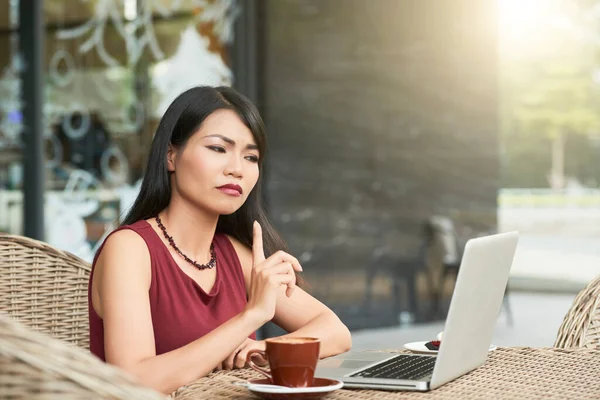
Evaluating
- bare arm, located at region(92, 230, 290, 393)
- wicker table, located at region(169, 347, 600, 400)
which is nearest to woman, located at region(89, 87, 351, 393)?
bare arm, located at region(92, 230, 290, 393)

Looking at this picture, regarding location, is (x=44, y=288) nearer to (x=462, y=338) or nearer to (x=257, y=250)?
(x=257, y=250)

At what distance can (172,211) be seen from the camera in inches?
85.2

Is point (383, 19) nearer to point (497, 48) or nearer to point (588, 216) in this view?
point (497, 48)

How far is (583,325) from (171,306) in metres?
0.93

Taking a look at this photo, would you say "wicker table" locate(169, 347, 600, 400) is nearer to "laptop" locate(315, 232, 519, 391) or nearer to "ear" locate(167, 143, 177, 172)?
"laptop" locate(315, 232, 519, 391)

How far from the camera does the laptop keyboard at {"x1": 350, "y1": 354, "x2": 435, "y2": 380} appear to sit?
5.46ft

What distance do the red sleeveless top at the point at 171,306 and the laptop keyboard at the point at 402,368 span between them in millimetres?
462

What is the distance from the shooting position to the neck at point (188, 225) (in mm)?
2145

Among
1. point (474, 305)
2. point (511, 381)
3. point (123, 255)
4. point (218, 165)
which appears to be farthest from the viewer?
point (218, 165)

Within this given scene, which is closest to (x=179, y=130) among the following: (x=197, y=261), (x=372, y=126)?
(x=197, y=261)

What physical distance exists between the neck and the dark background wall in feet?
10.9

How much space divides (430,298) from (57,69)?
291 cm

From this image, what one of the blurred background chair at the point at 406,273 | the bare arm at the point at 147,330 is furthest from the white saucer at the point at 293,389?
the blurred background chair at the point at 406,273

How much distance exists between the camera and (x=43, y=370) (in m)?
0.99
